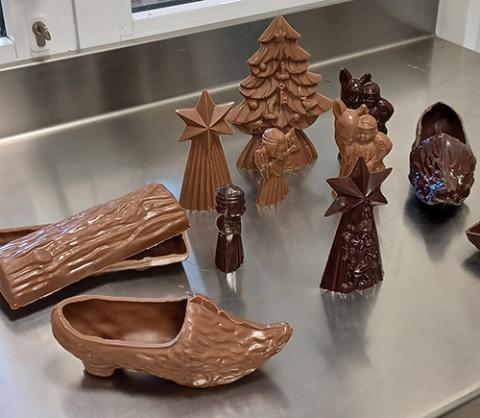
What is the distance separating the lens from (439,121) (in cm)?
100

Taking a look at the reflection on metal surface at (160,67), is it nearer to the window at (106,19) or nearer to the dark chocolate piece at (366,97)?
the window at (106,19)

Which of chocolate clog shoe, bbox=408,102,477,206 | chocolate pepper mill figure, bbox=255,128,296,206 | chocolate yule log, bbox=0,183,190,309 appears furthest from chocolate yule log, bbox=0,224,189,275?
chocolate clog shoe, bbox=408,102,477,206

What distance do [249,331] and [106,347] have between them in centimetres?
12

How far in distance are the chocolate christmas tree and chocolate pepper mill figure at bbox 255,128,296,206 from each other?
1.0 inches

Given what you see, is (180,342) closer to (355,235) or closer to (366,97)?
(355,235)

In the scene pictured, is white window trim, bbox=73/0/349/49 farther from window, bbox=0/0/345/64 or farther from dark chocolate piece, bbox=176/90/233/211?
dark chocolate piece, bbox=176/90/233/211

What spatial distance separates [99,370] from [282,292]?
0.66 ft

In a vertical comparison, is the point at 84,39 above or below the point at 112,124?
above

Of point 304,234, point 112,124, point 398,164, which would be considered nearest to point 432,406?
point 304,234

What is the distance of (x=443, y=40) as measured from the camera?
1389 mm

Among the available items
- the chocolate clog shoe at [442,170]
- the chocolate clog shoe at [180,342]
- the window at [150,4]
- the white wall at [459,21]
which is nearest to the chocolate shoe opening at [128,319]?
the chocolate clog shoe at [180,342]

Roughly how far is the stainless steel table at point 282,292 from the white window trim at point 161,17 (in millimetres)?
112

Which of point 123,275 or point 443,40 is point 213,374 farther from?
point 443,40

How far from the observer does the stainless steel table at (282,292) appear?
0.68m
